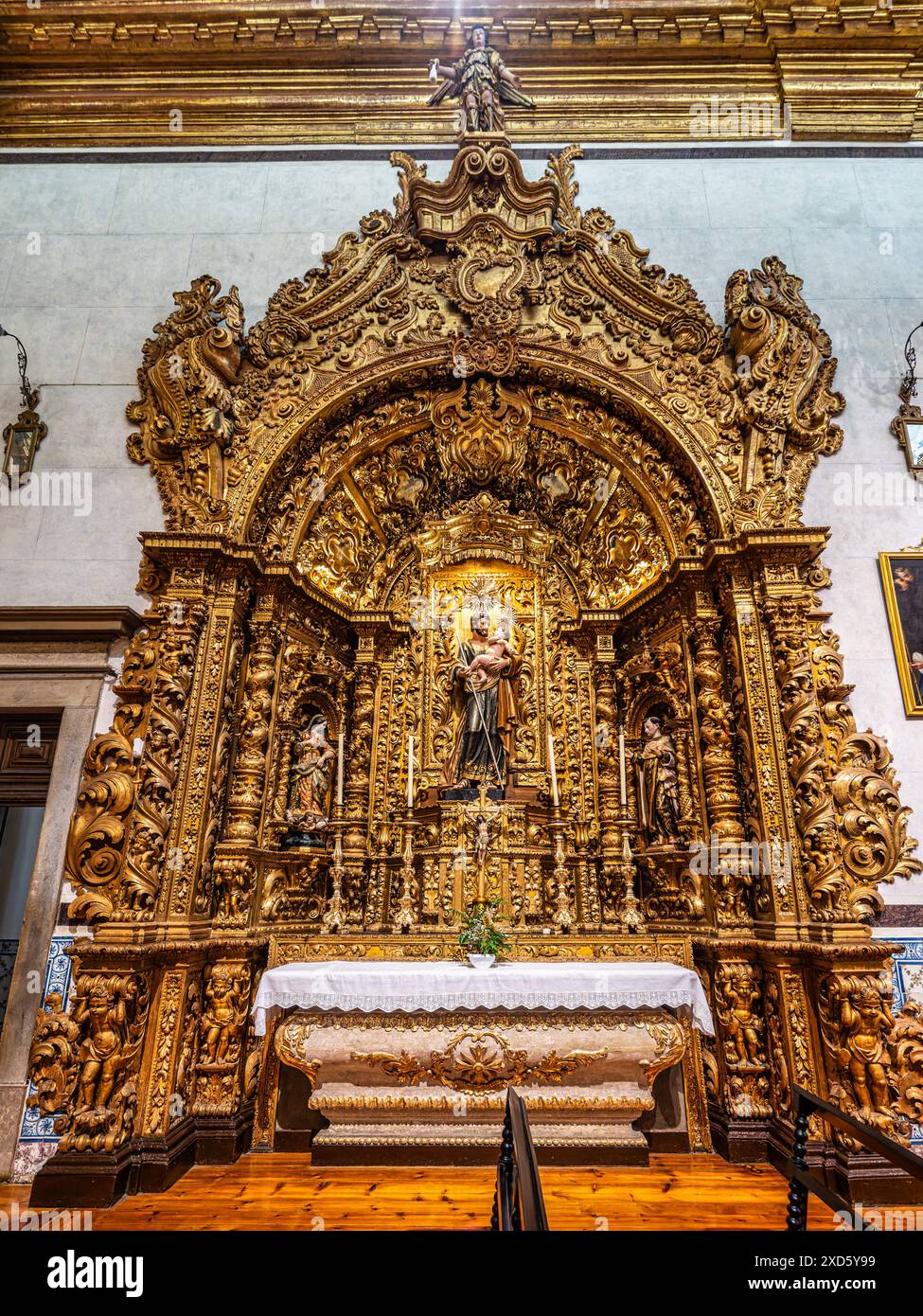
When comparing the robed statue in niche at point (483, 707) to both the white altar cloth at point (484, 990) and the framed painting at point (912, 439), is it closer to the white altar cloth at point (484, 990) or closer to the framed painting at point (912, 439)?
the white altar cloth at point (484, 990)

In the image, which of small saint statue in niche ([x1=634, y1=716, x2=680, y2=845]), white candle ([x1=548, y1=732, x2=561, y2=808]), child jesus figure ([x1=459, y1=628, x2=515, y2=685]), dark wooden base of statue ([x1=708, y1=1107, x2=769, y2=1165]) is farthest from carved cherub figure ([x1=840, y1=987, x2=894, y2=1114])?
child jesus figure ([x1=459, y1=628, x2=515, y2=685])

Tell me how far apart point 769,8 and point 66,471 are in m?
9.91

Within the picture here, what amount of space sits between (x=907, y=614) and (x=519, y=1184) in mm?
6187

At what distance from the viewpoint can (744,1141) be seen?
5398mm

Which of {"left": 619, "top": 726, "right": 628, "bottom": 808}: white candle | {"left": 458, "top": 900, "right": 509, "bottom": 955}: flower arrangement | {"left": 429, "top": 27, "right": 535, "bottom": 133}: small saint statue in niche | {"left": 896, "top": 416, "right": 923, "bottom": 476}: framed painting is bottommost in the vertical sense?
{"left": 458, "top": 900, "right": 509, "bottom": 955}: flower arrangement

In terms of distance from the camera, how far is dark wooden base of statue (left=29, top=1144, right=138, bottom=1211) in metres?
4.76

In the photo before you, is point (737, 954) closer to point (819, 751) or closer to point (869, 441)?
point (819, 751)

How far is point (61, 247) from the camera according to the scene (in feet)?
27.0

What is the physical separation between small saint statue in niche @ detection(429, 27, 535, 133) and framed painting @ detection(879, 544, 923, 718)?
20.3 feet

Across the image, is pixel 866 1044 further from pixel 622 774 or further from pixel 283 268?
pixel 283 268

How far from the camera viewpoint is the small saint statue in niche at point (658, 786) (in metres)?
7.03

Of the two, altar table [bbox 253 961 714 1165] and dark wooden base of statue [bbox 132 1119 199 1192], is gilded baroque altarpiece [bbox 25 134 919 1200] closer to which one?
dark wooden base of statue [bbox 132 1119 199 1192]

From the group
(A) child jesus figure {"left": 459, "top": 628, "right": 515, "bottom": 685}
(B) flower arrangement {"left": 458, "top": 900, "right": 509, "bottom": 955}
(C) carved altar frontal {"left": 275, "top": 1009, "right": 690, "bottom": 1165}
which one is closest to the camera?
(C) carved altar frontal {"left": 275, "top": 1009, "right": 690, "bottom": 1165}
